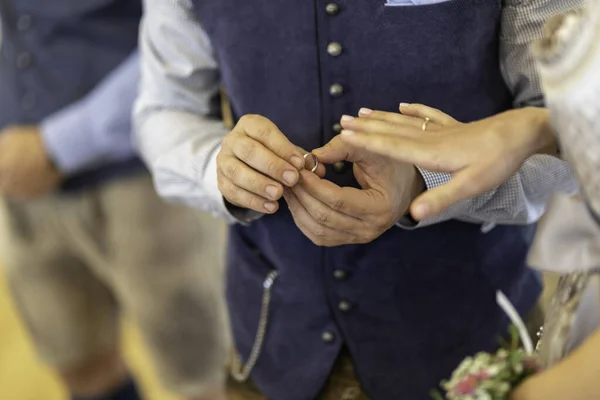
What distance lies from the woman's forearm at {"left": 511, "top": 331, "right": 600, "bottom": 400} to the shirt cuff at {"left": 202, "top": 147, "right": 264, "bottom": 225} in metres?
0.44

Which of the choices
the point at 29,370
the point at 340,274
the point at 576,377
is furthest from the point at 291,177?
the point at 29,370

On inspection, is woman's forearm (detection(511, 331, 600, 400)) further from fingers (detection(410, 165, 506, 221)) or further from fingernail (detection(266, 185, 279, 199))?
fingernail (detection(266, 185, 279, 199))

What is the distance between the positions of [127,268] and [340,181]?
2.61 feet

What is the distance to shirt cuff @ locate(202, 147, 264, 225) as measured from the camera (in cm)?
92

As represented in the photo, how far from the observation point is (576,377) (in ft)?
1.90

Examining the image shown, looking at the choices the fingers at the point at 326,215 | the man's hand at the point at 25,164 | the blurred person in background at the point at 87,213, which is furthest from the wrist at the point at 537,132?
the man's hand at the point at 25,164

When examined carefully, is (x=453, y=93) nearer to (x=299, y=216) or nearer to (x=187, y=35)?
(x=299, y=216)

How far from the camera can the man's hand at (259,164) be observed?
77 centimetres

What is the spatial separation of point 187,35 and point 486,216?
49cm

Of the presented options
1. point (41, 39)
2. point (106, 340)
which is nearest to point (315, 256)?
point (41, 39)

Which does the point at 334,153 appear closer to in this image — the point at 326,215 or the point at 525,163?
the point at 326,215

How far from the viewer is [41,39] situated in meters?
1.45

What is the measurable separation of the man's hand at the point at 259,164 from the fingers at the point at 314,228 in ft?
0.07

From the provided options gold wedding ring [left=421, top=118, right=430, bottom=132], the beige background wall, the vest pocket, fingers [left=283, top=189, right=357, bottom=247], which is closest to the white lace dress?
gold wedding ring [left=421, top=118, right=430, bottom=132]
